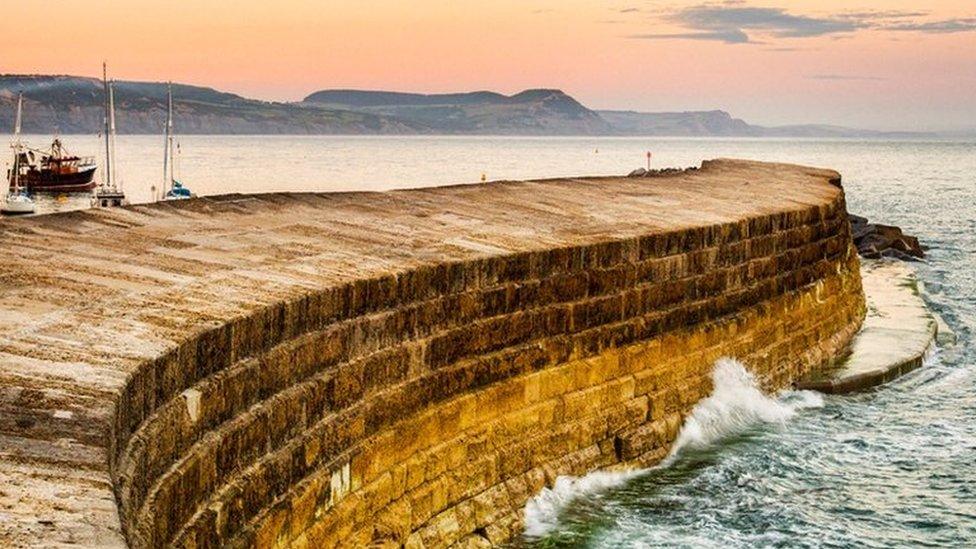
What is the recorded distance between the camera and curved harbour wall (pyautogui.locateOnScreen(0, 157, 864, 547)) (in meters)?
6.10

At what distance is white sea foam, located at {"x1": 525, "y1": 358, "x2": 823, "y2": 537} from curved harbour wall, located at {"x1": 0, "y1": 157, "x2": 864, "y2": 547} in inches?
6.3

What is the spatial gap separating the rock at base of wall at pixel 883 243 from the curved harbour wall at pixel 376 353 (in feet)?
65.3

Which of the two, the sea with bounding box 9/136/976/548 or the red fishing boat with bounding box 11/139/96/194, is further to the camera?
the red fishing boat with bounding box 11/139/96/194

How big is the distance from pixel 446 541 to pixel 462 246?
2.64m

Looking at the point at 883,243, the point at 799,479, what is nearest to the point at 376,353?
the point at 799,479

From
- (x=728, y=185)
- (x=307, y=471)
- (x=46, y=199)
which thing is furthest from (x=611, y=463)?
(x=46, y=199)

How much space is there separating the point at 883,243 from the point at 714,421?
2565 cm

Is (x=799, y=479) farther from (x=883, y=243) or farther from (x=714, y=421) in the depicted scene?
(x=883, y=243)

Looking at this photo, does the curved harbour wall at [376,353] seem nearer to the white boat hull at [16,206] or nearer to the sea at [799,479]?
the sea at [799,479]

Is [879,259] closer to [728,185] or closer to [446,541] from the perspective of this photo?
[728,185]

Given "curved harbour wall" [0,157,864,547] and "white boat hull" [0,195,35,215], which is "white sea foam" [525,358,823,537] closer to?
"curved harbour wall" [0,157,864,547]

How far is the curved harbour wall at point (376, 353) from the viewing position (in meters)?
6.10

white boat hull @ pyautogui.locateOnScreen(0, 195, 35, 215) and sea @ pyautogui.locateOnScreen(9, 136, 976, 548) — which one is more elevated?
sea @ pyautogui.locateOnScreen(9, 136, 976, 548)

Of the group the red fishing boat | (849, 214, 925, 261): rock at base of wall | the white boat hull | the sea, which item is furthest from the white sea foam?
the red fishing boat
